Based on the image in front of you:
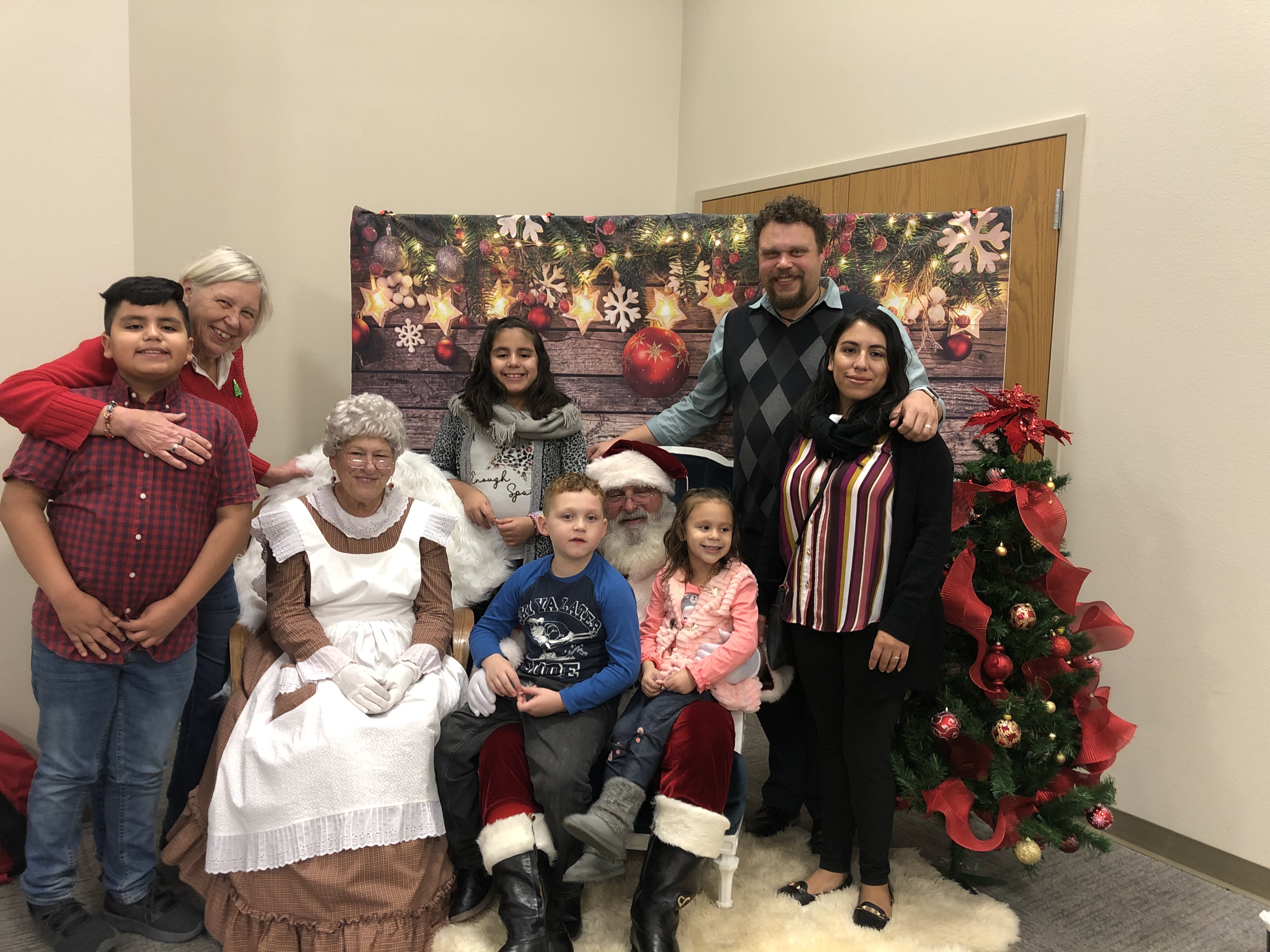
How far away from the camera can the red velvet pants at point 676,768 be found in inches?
87.8

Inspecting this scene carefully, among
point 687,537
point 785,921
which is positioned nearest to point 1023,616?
point 687,537

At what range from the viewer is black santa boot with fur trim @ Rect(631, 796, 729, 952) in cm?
218

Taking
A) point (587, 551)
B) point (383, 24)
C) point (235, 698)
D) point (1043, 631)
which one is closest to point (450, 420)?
point (587, 551)

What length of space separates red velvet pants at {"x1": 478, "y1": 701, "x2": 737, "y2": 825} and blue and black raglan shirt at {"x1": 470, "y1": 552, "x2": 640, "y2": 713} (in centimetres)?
20

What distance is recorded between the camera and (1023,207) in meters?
3.32

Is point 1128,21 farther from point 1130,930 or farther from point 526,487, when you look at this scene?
point 1130,930

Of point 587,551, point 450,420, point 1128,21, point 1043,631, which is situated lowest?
point 1043,631

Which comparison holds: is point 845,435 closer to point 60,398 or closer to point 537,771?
point 537,771

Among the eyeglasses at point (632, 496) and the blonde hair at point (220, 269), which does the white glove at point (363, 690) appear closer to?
the eyeglasses at point (632, 496)

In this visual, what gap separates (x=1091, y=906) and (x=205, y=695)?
274cm

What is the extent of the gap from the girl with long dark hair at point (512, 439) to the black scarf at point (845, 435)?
855mm

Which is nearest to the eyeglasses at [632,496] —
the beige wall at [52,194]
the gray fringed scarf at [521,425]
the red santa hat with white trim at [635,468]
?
the red santa hat with white trim at [635,468]

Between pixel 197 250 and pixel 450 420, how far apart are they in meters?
1.62

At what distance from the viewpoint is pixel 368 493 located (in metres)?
2.47
